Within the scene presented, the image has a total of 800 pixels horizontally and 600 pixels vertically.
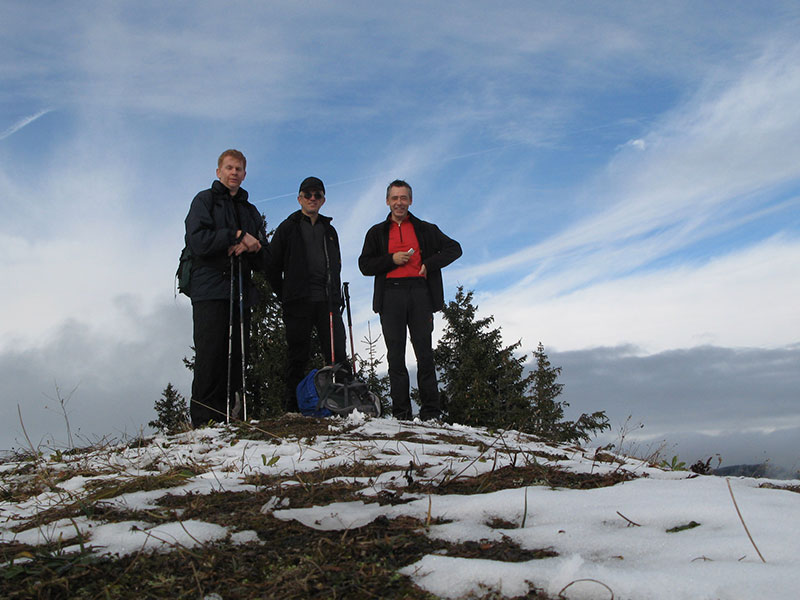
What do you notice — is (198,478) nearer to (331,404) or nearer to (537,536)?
(537,536)

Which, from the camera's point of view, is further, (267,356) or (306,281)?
(267,356)

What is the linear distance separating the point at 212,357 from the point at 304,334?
1443mm

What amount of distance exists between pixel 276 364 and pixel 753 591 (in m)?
15.2

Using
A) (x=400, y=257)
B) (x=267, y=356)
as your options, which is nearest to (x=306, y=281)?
(x=400, y=257)

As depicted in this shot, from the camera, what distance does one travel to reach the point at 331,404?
24.7ft

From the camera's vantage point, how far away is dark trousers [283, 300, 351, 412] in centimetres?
810

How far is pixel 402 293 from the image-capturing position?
8195 mm

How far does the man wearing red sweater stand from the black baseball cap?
0.91 meters

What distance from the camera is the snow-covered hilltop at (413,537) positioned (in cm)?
206

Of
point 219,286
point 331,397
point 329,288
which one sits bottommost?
point 331,397

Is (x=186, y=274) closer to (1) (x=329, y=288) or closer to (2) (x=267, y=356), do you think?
(1) (x=329, y=288)

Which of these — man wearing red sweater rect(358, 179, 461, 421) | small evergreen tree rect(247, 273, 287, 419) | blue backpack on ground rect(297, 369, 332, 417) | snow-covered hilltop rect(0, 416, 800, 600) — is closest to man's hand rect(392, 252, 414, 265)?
man wearing red sweater rect(358, 179, 461, 421)

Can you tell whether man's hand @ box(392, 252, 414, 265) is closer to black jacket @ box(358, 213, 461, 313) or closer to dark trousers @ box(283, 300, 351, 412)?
black jacket @ box(358, 213, 461, 313)

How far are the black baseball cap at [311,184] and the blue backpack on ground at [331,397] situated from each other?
7.67ft
